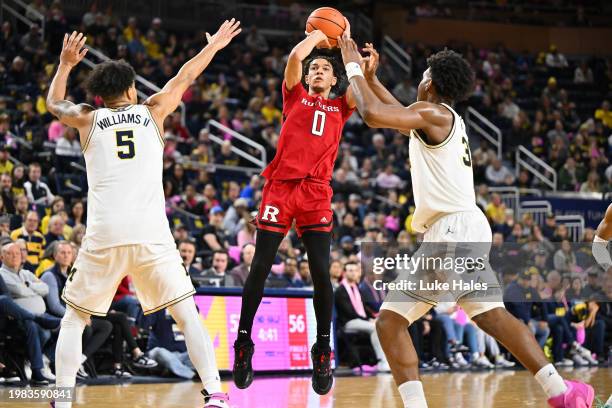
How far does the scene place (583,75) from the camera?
1093 inches

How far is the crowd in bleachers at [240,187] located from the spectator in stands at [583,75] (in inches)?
3.7

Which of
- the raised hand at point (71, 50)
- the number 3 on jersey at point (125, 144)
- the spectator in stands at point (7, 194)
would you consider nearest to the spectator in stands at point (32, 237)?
the spectator in stands at point (7, 194)

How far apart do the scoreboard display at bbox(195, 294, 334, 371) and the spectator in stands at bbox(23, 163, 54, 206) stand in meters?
3.79

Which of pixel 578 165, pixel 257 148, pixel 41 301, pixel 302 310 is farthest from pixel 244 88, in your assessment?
pixel 41 301

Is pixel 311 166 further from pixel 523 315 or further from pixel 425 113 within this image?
pixel 523 315

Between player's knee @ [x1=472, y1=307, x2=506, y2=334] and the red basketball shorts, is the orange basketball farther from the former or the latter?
player's knee @ [x1=472, y1=307, x2=506, y2=334]

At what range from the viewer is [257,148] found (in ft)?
63.1

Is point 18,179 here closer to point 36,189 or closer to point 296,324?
point 36,189

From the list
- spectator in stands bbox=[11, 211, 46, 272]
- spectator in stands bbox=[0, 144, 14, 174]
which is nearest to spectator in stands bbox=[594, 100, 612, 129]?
spectator in stands bbox=[0, 144, 14, 174]

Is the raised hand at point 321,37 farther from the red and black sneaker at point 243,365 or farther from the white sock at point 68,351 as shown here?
the white sock at point 68,351

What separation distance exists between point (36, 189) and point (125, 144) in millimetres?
8434

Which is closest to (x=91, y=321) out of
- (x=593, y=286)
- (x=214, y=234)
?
(x=214, y=234)

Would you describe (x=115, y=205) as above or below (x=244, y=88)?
below

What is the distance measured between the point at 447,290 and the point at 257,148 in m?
13.1
